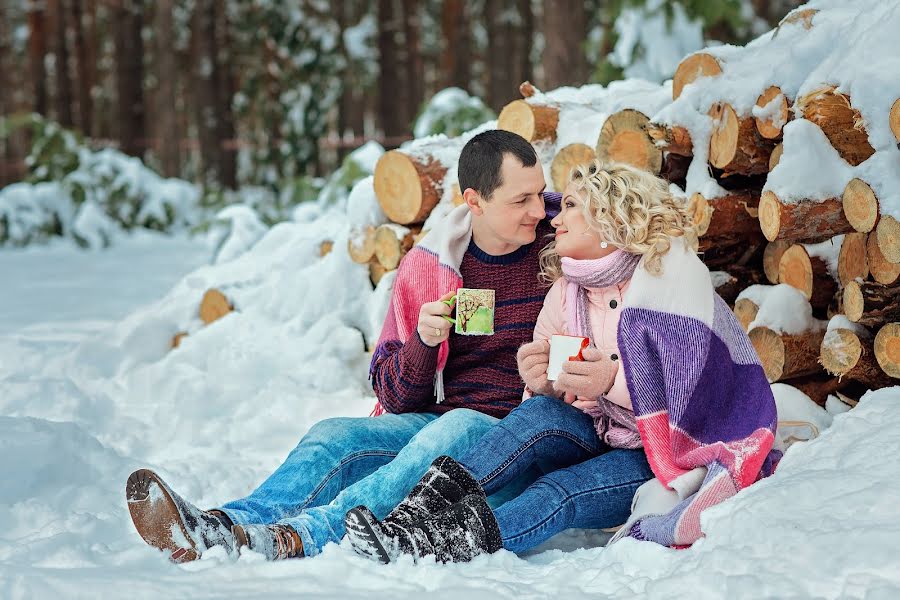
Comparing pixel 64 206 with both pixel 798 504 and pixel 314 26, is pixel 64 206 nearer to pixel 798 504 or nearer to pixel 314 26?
pixel 314 26

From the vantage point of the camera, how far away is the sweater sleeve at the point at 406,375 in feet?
9.95

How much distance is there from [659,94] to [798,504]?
2.20m

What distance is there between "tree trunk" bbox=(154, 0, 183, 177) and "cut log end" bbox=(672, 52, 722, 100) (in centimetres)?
1193

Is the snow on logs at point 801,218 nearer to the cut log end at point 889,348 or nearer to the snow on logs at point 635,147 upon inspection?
the cut log end at point 889,348

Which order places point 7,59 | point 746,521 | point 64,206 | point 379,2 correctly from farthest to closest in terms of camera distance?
point 7,59 < point 379,2 < point 64,206 < point 746,521

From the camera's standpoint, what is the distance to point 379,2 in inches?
535

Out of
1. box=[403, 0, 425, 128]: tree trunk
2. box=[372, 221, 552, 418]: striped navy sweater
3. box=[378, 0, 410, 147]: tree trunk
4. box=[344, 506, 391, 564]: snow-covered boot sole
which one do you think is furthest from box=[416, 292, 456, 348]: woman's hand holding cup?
box=[403, 0, 425, 128]: tree trunk

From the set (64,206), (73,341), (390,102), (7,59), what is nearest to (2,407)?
(73,341)

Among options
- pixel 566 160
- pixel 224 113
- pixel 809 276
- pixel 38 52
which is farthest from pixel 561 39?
pixel 38 52

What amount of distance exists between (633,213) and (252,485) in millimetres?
1860

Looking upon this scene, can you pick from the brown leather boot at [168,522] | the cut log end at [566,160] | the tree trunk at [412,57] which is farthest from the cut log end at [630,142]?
the tree trunk at [412,57]

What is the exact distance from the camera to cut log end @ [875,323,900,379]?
3.16m

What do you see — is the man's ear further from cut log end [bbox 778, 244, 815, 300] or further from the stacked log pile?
cut log end [bbox 778, 244, 815, 300]

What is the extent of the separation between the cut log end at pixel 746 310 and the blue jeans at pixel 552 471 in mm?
1069
